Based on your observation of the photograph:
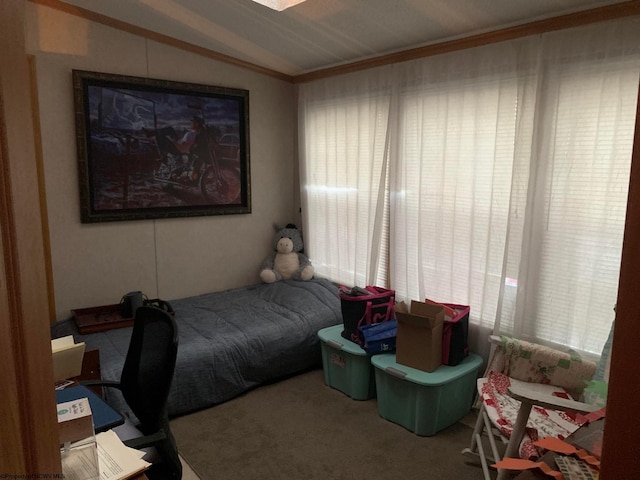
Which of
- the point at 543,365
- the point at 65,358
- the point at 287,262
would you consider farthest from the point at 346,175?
the point at 65,358

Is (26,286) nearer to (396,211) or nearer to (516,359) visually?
(516,359)

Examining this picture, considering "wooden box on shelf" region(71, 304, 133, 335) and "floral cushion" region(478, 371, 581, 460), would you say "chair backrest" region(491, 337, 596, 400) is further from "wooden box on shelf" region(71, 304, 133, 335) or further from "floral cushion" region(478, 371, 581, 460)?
"wooden box on shelf" region(71, 304, 133, 335)

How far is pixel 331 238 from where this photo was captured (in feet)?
13.1

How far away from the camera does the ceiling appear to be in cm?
246

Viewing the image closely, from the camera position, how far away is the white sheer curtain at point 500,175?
7.45 feet

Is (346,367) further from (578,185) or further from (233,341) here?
(578,185)

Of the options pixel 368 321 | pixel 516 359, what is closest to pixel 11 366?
pixel 516 359

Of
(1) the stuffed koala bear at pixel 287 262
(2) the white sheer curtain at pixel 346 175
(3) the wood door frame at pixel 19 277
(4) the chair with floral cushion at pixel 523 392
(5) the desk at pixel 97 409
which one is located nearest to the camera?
(3) the wood door frame at pixel 19 277

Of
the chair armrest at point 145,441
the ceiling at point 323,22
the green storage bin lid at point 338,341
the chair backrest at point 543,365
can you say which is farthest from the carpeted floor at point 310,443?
the ceiling at point 323,22

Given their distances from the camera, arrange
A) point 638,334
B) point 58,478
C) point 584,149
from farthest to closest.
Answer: point 584,149
point 58,478
point 638,334

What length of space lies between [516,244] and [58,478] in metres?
2.49

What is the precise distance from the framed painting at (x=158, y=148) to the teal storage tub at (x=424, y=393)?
2075mm

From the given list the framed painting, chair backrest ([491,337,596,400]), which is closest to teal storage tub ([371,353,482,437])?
chair backrest ([491,337,596,400])

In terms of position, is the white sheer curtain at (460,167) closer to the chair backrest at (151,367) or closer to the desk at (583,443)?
the desk at (583,443)
